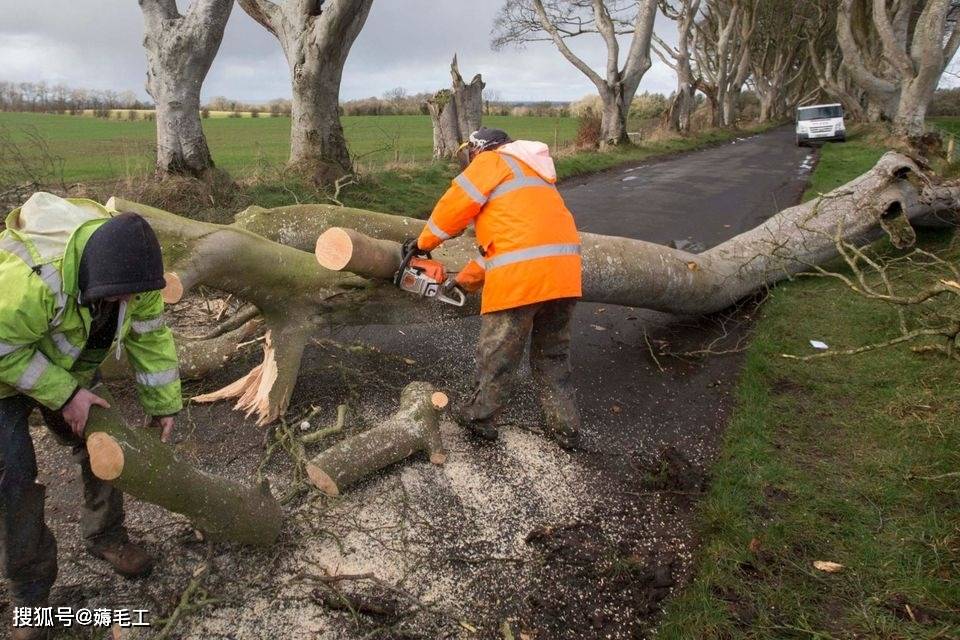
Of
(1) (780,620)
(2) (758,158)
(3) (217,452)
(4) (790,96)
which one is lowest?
(1) (780,620)

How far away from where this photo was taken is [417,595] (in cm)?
284

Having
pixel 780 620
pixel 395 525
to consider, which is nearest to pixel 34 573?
pixel 395 525

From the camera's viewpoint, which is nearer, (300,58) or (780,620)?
(780,620)

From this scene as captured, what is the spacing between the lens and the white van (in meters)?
23.2

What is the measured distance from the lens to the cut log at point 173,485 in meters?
2.29

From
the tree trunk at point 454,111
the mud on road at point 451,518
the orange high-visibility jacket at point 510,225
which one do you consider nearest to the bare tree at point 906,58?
the tree trunk at point 454,111

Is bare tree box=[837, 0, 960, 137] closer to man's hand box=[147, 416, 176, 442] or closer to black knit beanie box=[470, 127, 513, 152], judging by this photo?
black knit beanie box=[470, 127, 513, 152]

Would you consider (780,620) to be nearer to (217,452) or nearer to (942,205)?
(217,452)

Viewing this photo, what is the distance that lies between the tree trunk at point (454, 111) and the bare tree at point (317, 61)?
163 inches

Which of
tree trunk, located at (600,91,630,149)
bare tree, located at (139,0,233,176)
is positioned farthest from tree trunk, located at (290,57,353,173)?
tree trunk, located at (600,91,630,149)

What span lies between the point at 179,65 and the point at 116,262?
7147mm

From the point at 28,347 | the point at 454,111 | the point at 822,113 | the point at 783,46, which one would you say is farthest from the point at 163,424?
the point at 783,46

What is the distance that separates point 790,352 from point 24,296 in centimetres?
544

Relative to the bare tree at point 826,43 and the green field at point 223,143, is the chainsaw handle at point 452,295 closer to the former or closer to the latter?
the green field at point 223,143
